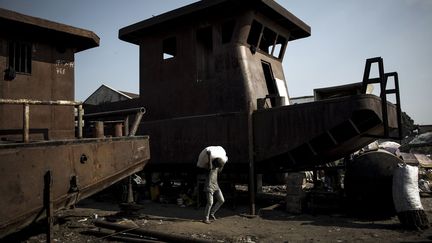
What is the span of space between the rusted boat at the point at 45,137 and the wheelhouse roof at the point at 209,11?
3544 mm

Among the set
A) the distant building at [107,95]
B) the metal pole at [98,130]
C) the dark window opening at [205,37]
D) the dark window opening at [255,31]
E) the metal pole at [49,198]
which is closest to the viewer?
the metal pole at [49,198]

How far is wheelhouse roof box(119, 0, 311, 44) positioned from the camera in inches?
382

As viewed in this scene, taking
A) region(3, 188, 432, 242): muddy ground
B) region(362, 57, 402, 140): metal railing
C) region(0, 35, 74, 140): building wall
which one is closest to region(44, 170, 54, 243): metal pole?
region(3, 188, 432, 242): muddy ground

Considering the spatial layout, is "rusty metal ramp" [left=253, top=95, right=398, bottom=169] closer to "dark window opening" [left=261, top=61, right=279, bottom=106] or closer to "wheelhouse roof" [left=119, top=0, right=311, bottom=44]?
"dark window opening" [left=261, top=61, right=279, bottom=106]

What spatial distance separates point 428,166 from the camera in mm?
16453

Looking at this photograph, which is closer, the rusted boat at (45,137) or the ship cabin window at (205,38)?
the rusted boat at (45,137)

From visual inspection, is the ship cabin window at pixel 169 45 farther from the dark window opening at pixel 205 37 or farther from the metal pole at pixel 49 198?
the metal pole at pixel 49 198

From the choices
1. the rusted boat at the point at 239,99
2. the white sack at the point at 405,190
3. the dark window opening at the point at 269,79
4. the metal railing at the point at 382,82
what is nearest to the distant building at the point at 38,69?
the rusted boat at the point at 239,99

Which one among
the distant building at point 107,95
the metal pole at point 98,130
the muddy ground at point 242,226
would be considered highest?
the distant building at point 107,95

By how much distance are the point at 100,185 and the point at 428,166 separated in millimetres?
16014

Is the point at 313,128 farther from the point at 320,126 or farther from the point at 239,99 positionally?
the point at 239,99

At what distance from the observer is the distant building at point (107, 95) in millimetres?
21500

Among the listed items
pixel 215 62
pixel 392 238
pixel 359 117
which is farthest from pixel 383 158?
pixel 215 62

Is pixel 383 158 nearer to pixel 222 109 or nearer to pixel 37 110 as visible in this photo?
pixel 222 109
